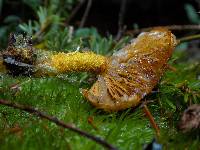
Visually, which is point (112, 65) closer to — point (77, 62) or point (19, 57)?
point (77, 62)

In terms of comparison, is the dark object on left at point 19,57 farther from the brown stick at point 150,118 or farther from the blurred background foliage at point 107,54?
the brown stick at point 150,118

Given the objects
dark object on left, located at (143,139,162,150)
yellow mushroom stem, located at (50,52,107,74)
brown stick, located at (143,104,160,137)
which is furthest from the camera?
yellow mushroom stem, located at (50,52,107,74)

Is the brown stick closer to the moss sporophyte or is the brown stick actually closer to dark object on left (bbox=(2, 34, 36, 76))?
the moss sporophyte

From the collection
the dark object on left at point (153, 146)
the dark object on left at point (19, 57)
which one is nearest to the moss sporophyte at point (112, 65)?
the dark object on left at point (19, 57)

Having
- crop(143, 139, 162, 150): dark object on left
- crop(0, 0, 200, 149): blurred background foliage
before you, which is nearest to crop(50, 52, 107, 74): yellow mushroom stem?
crop(0, 0, 200, 149): blurred background foliage

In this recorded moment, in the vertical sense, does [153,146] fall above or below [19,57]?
below

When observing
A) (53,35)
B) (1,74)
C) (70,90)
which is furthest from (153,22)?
(1,74)

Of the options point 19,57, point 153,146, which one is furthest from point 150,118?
point 19,57
